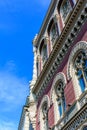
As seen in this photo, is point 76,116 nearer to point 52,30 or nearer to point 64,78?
point 64,78

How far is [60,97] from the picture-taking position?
59.2 feet

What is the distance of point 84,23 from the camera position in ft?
55.9

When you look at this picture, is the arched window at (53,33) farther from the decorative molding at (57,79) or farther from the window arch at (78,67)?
the window arch at (78,67)

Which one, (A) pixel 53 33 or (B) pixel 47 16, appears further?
(B) pixel 47 16

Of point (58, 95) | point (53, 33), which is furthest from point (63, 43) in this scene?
point (53, 33)

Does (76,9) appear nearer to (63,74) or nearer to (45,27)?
(63,74)

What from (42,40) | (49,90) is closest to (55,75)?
(49,90)

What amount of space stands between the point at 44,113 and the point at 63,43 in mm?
5408

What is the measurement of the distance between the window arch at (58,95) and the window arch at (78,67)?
1.01 m

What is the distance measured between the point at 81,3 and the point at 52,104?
23.3 ft

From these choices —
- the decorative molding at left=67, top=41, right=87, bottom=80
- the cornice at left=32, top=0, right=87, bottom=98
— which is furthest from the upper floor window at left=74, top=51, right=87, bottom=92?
the cornice at left=32, top=0, right=87, bottom=98

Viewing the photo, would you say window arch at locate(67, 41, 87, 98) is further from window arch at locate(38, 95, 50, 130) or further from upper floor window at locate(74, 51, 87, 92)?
window arch at locate(38, 95, 50, 130)

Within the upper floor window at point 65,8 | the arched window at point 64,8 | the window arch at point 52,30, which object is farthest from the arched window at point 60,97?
the upper floor window at point 65,8

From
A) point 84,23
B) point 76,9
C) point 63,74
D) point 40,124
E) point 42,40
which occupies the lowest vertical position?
point 40,124
